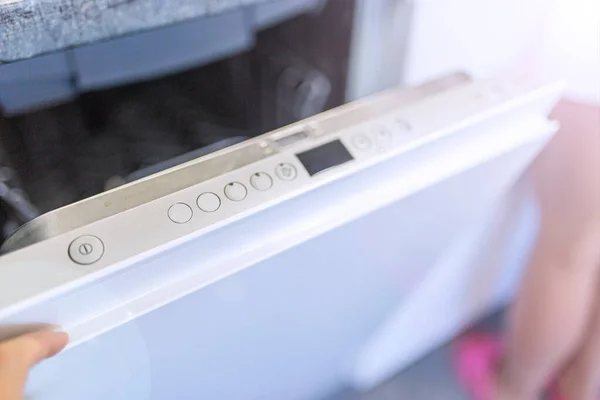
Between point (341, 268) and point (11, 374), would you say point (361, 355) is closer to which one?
point (341, 268)

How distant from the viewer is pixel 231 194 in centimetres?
48

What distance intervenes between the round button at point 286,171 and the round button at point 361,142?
6 centimetres

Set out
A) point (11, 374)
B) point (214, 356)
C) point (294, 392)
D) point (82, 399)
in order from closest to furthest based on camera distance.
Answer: point (11, 374), point (82, 399), point (214, 356), point (294, 392)

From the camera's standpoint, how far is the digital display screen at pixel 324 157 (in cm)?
51

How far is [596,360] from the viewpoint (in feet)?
3.37

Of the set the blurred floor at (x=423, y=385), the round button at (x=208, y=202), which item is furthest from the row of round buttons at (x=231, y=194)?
the blurred floor at (x=423, y=385)

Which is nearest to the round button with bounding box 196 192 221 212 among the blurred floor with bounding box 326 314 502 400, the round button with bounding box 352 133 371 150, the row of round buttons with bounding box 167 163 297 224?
the row of round buttons with bounding box 167 163 297 224

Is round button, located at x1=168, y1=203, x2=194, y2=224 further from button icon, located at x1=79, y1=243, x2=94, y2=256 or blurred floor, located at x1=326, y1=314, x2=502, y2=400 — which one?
blurred floor, located at x1=326, y1=314, x2=502, y2=400

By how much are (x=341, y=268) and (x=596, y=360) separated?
63 centimetres

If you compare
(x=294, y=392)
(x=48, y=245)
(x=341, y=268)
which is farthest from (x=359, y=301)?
(x=48, y=245)

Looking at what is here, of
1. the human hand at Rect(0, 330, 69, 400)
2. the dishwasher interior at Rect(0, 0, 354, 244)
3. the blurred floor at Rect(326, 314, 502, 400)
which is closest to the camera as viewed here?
the human hand at Rect(0, 330, 69, 400)

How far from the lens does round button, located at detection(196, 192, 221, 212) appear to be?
47 centimetres

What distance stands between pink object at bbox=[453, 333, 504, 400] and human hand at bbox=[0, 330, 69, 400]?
3.16 feet

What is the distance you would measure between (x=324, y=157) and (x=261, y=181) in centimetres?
6
